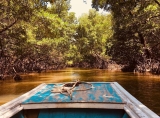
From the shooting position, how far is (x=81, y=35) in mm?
48469

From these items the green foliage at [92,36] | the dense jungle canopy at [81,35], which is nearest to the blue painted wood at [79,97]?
the dense jungle canopy at [81,35]

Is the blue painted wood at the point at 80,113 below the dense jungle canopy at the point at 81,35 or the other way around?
below

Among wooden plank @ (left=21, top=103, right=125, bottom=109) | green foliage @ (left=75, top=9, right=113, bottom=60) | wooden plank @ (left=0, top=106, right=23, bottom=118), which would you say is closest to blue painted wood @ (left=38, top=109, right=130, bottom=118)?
wooden plank @ (left=21, top=103, right=125, bottom=109)

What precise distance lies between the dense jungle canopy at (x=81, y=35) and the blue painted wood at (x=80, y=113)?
814 centimetres

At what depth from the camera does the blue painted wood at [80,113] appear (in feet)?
13.6

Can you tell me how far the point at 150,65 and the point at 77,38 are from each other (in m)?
30.0

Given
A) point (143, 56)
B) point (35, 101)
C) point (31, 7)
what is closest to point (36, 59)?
point (143, 56)

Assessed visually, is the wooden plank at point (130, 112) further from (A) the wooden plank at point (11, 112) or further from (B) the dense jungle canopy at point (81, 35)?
(B) the dense jungle canopy at point (81, 35)

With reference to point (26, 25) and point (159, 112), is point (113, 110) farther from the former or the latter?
point (26, 25)

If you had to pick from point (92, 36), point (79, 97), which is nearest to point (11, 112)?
point (79, 97)

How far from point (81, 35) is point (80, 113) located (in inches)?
1758

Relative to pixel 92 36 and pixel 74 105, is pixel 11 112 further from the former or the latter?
pixel 92 36

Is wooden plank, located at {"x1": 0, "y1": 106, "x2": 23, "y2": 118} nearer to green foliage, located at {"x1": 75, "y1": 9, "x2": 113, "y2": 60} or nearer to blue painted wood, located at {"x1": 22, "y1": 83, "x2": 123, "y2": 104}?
blue painted wood, located at {"x1": 22, "y1": 83, "x2": 123, "y2": 104}

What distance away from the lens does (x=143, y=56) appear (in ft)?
75.8
